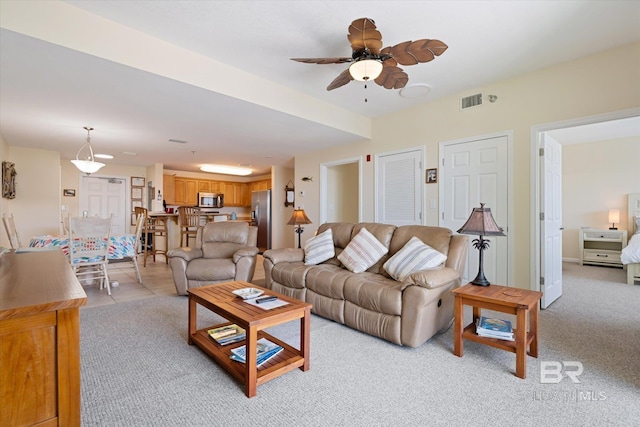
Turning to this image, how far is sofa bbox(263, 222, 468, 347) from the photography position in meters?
2.21

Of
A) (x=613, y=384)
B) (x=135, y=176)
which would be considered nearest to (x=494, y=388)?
(x=613, y=384)

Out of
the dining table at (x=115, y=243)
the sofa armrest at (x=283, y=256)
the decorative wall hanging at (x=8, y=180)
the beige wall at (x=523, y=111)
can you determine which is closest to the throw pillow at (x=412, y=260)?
the sofa armrest at (x=283, y=256)

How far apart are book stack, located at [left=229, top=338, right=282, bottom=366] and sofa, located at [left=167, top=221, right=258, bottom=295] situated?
1.71 meters

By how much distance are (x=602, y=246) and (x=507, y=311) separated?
5.81 metres

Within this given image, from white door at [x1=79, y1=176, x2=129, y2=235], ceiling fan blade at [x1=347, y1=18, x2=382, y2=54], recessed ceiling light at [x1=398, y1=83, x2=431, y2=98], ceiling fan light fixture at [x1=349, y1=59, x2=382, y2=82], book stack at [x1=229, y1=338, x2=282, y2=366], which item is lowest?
book stack at [x1=229, y1=338, x2=282, y2=366]

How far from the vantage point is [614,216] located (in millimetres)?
5734

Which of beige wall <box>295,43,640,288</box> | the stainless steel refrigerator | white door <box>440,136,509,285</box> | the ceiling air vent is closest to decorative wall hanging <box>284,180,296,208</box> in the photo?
the stainless steel refrigerator

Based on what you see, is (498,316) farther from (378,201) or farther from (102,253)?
(102,253)

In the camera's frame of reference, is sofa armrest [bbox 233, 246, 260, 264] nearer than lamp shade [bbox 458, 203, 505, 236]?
No

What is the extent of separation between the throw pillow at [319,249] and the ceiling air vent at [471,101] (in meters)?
2.36

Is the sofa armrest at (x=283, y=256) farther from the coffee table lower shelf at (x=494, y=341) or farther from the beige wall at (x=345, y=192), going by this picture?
the beige wall at (x=345, y=192)

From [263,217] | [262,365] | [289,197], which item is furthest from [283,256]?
[263,217]

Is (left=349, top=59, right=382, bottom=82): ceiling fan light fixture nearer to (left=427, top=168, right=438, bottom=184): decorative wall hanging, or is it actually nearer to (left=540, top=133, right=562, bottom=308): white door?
(left=427, top=168, right=438, bottom=184): decorative wall hanging
